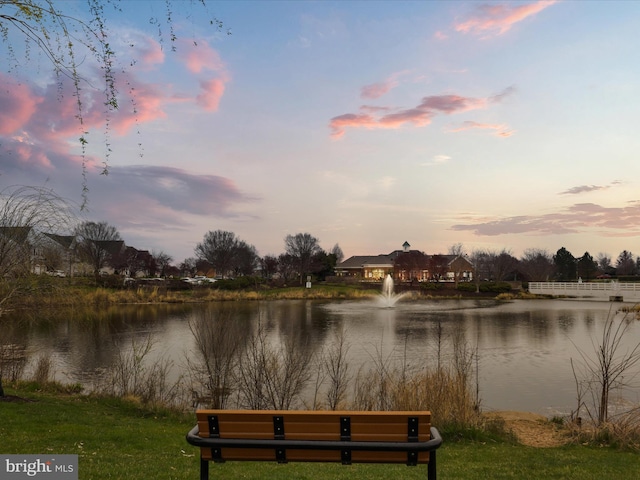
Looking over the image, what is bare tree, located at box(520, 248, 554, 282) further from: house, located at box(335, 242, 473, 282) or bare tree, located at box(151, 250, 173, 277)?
bare tree, located at box(151, 250, 173, 277)

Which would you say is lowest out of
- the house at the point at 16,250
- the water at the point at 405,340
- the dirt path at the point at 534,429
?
the water at the point at 405,340

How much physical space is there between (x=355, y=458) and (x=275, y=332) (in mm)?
Result: 25469

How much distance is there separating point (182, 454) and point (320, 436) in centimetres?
454

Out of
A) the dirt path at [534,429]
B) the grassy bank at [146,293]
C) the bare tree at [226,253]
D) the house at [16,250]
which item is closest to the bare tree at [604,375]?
the dirt path at [534,429]

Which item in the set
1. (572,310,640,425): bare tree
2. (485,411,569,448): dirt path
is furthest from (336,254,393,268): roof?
(485,411,569,448): dirt path

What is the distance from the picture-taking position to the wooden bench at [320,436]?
3943 millimetres

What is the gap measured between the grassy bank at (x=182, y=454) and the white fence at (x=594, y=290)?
2427 inches

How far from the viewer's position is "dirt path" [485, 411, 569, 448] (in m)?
9.97

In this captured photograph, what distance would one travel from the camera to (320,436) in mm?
4031

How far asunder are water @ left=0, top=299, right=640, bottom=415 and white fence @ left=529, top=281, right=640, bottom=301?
2519 centimetres

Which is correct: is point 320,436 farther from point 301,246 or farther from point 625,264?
point 625,264

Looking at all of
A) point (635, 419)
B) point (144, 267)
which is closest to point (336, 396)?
point (635, 419)

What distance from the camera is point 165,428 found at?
10.2m

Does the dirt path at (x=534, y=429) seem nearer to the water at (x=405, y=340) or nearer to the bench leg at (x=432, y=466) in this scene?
the water at (x=405, y=340)
